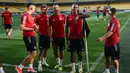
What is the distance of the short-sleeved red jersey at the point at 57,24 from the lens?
9203 mm

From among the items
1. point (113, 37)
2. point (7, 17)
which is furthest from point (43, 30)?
point (7, 17)

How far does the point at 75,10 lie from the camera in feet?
27.7

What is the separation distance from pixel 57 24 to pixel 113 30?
2283 mm

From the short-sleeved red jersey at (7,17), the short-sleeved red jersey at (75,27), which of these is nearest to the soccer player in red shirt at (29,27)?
the short-sleeved red jersey at (75,27)

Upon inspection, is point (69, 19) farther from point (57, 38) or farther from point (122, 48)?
point (122, 48)

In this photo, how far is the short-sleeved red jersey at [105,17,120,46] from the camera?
25.5 feet

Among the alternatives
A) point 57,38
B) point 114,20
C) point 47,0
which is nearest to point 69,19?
point 57,38

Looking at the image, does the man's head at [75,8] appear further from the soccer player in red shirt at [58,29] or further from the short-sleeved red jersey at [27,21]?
the short-sleeved red jersey at [27,21]

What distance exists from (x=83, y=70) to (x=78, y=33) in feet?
4.41

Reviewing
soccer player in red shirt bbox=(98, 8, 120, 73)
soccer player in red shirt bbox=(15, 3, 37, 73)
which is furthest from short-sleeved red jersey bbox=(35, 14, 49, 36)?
soccer player in red shirt bbox=(98, 8, 120, 73)

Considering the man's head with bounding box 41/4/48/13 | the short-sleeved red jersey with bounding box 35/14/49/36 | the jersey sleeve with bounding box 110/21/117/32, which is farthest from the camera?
the short-sleeved red jersey with bounding box 35/14/49/36

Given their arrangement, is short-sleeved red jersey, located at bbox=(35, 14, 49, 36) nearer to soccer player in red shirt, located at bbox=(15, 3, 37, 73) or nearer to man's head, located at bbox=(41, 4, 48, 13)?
man's head, located at bbox=(41, 4, 48, 13)

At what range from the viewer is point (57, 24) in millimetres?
9266

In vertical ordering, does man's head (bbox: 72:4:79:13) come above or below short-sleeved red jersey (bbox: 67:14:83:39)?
above
